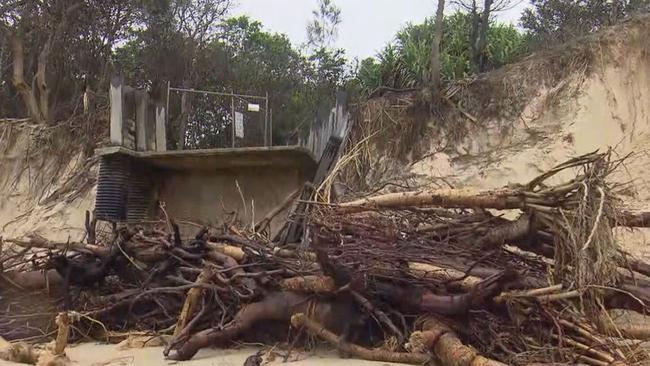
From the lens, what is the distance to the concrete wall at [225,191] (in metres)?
9.59

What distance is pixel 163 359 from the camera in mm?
5164

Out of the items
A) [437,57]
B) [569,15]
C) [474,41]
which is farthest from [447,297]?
[569,15]

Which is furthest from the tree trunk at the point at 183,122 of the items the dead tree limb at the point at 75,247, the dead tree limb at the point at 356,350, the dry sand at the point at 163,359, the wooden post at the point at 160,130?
the dead tree limb at the point at 356,350

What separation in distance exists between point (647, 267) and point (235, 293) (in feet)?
11.0

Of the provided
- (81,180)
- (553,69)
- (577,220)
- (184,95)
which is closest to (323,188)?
(577,220)

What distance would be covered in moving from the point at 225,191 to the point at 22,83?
7171mm

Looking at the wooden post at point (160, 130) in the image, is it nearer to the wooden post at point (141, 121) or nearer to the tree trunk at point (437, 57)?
the wooden post at point (141, 121)

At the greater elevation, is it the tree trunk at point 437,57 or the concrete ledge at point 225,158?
the tree trunk at point 437,57

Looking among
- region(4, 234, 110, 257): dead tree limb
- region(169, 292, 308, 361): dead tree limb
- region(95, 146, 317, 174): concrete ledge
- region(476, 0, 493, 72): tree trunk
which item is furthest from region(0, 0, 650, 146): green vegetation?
region(169, 292, 308, 361): dead tree limb

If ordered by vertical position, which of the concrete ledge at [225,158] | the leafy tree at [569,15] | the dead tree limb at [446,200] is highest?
the leafy tree at [569,15]

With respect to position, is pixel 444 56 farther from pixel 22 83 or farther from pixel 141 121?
pixel 22 83

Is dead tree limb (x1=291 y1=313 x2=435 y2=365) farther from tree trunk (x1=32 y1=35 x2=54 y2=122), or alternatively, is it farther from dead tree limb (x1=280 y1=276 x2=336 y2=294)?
tree trunk (x1=32 y1=35 x2=54 y2=122)

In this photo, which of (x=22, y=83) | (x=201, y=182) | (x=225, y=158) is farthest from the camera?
(x=22, y=83)

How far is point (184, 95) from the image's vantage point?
14.4m
